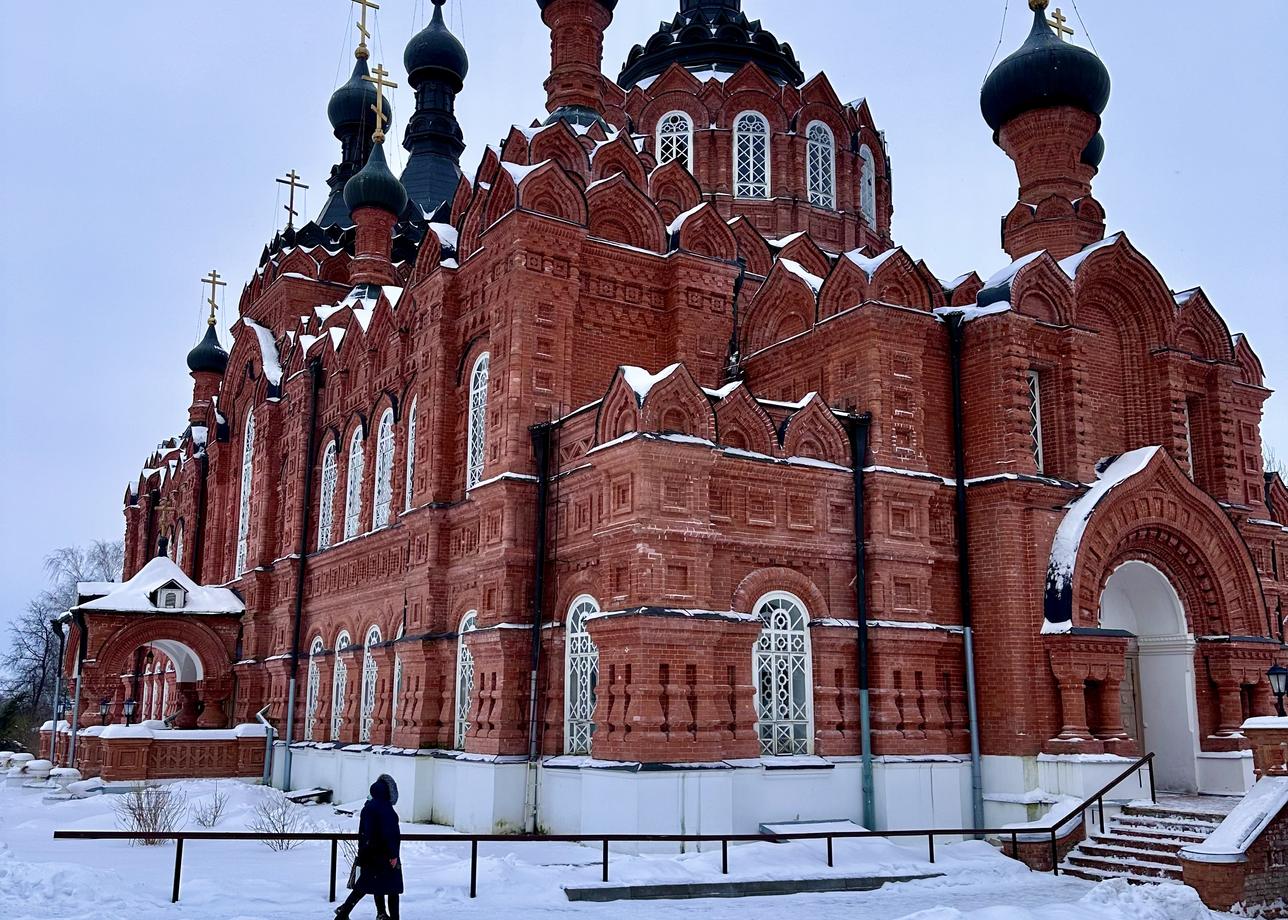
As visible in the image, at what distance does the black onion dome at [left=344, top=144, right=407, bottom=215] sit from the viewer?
63.0ft

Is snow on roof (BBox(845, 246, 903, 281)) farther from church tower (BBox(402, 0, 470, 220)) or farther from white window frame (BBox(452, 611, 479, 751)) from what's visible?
church tower (BBox(402, 0, 470, 220))

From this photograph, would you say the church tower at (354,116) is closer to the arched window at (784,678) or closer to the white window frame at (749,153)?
the white window frame at (749,153)

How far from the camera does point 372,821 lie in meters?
6.92

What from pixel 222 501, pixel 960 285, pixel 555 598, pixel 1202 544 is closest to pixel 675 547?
pixel 555 598

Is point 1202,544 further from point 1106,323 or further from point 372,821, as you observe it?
point 372,821

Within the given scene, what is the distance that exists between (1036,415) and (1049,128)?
391 centimetres

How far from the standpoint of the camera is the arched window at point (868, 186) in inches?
711

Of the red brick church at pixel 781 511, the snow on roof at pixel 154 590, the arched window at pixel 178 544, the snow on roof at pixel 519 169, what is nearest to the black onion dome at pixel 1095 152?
the red brick church at pixel 781 511

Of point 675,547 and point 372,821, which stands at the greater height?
point 675,547

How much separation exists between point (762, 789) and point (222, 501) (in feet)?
47.3

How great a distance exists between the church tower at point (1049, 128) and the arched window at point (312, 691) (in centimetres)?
1084

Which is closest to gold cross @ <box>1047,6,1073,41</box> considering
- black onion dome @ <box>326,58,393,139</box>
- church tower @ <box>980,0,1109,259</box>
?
church tower @ <box>980,0,1109,259</box>

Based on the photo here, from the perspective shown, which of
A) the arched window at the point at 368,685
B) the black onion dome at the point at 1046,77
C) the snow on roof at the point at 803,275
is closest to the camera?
the snow on roof at the point at 803,275

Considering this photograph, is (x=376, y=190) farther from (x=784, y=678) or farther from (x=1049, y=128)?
(x=784, y=678)
